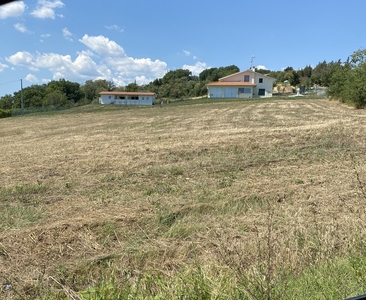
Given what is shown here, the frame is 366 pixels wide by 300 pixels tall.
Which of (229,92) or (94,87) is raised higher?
(94,87)

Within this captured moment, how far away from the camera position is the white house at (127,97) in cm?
6116

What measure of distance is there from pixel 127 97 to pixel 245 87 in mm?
25779

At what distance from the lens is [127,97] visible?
6334cm

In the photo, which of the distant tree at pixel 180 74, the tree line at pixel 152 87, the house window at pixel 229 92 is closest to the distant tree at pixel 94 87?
the tree line at pixel 152 87

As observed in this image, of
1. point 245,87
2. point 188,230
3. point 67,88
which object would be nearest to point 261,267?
point 188,230

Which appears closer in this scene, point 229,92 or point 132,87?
point 229,92

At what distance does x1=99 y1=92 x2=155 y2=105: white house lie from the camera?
6116 cm

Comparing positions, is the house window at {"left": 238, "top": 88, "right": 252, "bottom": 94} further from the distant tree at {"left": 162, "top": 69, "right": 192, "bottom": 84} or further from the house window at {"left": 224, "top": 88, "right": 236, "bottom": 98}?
the distant tree at {"left": 162, "top": 69, "right": 192, "bottom": 84}

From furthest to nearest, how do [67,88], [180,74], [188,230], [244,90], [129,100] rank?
[180,74], [67,88], [129,100], [244,90], [188,230]

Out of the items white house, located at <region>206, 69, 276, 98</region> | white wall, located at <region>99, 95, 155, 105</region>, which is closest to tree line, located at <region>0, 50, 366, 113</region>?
white wall, located at <region>99, 95, 155, 105</region>

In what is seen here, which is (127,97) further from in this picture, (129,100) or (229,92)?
(229,92)

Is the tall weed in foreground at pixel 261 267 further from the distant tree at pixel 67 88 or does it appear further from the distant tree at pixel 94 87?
the distant tree at pixel 67 88

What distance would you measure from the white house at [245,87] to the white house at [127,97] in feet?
42.7

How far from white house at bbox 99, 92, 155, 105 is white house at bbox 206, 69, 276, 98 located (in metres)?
13.0
